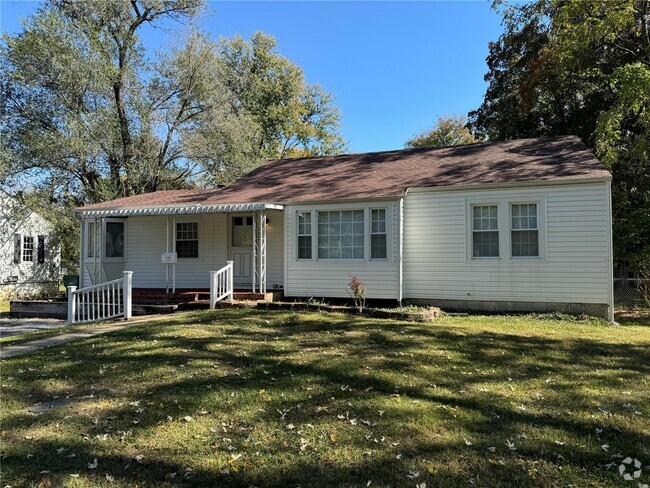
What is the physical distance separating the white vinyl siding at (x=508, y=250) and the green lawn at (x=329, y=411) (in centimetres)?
281

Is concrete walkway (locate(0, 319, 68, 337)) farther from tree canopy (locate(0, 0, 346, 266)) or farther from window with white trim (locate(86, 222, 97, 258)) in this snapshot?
tree canopy (locate(0, 0, 346, 266))

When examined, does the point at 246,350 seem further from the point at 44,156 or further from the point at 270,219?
the point at 44,156

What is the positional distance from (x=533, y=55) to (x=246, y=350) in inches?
817

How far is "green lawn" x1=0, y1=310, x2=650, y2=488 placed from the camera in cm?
348

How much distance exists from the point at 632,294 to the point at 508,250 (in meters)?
7.59

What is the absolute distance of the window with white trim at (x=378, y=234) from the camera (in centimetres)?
1159

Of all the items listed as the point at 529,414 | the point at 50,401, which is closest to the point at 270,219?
the point at 50,401

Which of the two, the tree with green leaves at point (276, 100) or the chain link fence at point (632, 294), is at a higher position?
the tree with green leaves at point (276, 100)

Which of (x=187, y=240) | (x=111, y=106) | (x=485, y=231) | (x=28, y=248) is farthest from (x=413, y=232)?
(x=28, y=248)

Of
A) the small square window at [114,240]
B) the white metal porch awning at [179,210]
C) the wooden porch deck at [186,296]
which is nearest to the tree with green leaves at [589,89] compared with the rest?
the white metal porch awning at [179,210]

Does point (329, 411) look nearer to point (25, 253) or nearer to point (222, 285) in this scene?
point (222, 285)

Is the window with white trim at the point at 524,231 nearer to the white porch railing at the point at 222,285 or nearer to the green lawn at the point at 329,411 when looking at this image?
the green lawn at the point at 329,411

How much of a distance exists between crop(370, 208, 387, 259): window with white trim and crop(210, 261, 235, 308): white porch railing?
371 cm

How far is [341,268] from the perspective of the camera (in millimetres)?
11883
